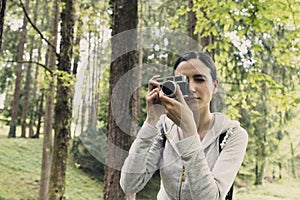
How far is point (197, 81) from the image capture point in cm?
143

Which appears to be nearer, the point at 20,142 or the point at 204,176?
the point at 204,176

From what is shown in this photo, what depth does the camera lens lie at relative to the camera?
1.34 m

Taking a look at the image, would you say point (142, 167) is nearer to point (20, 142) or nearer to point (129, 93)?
point (129, 93)

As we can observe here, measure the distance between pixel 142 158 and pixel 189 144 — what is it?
A: 27 cm

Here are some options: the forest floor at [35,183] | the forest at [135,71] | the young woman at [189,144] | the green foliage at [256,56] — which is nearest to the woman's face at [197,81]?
the young woman at [189,144]

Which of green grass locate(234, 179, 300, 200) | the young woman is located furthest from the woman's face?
green grass locate(234, 179, 300, 200)

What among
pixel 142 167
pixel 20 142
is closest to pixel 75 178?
pixel 20 142

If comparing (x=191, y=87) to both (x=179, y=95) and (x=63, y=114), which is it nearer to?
(x=179, y=95)

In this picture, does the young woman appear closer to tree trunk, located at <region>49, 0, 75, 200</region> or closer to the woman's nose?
the woman's nose

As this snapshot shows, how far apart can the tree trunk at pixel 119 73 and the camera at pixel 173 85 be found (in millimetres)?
1897

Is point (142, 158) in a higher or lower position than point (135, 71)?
lower

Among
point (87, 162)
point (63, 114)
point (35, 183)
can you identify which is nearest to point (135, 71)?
point (63, 114)

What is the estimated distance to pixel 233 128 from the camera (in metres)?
1.41

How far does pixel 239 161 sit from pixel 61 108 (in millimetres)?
4665
